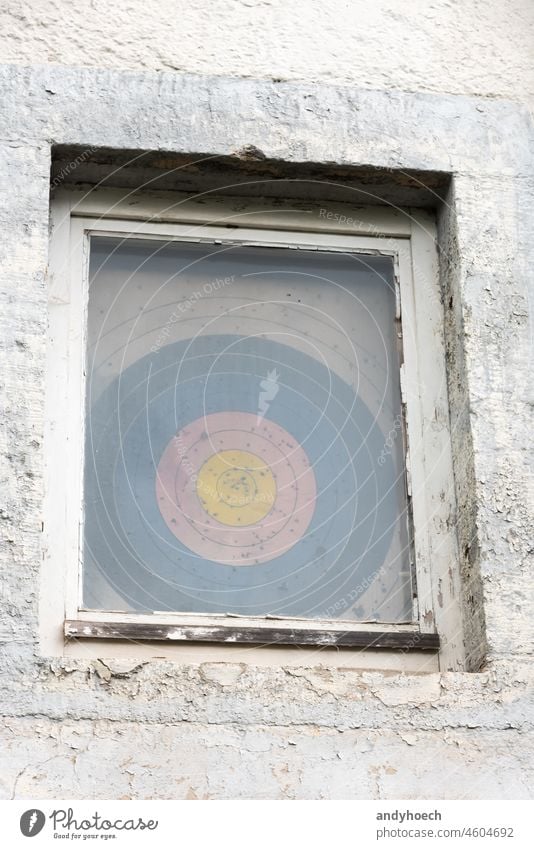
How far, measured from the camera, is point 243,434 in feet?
15.6

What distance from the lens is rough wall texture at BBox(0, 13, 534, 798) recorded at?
4.09 m

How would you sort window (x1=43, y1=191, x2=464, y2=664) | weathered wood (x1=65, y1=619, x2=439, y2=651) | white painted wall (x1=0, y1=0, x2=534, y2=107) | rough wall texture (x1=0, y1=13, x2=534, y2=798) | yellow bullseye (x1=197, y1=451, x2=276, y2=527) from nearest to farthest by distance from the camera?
rough wall texture (x1=0, y1=13, x2=534, y2=798) < weathered wood (x1=65, y1=619, x2=439, y2=651) < window (x1=43, y1=191, x2=464, y2=664) < yellow bullseye (x1=197, y1=451, x2=276, y2=527) < white painted wall (x1=0, y1=0, x2=534, y2=107)

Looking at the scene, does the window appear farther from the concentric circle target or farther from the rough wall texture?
the rough wall texture

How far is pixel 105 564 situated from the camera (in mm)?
4516

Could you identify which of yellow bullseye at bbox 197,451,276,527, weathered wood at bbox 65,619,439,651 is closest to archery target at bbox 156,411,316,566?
yellow bullseye at bbox 197,451,276,527

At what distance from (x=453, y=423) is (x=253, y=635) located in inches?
35.3

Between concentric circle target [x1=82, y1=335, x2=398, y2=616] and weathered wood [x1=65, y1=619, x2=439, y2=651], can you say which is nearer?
weathered wood [x1=65, y1=619, x2=439, y2=651]

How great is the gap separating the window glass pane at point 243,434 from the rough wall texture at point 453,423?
0.26 metres

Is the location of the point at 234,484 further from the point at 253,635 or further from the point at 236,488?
the point at 253,635

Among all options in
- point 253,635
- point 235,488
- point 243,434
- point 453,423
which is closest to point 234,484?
point 235,488

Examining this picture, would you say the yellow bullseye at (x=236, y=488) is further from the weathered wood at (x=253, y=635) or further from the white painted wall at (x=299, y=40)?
the white painted wall at (x=299, y=40)

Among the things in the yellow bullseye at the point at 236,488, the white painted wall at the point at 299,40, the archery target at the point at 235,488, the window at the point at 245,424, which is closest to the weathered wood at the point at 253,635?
the window at the point at 245,424

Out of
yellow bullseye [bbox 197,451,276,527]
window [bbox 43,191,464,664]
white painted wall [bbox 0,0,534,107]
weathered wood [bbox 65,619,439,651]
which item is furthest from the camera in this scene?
white painted wall [bbox 0,0,534,107]

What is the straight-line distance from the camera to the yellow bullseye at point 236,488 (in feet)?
15.3
